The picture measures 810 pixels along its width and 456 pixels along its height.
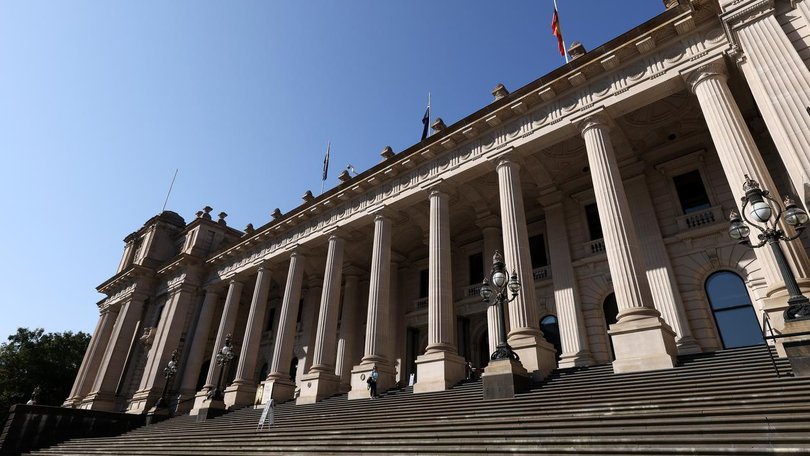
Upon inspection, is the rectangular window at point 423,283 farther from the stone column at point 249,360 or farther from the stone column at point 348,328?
the stone column at point 249,360

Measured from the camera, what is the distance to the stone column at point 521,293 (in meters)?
11.9

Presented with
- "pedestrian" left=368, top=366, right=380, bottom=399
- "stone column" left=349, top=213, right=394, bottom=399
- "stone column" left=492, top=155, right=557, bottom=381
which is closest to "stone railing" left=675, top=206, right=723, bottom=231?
"stone column" left=492, top=155, right=557, bottom=381

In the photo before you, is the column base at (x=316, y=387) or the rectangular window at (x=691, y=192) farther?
the column base at (x=316, y=387)

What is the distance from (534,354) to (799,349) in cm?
577

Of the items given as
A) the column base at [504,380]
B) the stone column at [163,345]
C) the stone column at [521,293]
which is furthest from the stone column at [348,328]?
the column base at [504,380]

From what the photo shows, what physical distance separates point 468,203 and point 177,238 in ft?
87.0

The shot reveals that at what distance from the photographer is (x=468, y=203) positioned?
21094 millimetres

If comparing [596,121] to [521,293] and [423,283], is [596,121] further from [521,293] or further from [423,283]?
[423,283]

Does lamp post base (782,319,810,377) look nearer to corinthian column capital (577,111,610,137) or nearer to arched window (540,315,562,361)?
corinthian column capital (577,111,610,137)

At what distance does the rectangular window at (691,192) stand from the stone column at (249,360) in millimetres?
20668

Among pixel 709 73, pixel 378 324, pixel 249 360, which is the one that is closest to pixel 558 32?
pixel 709 73

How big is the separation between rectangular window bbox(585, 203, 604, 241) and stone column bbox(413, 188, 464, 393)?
21.1ft

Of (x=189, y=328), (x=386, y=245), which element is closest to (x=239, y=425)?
(x=386, y=245)

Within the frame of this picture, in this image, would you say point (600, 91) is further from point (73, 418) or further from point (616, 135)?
point (73, 418)
